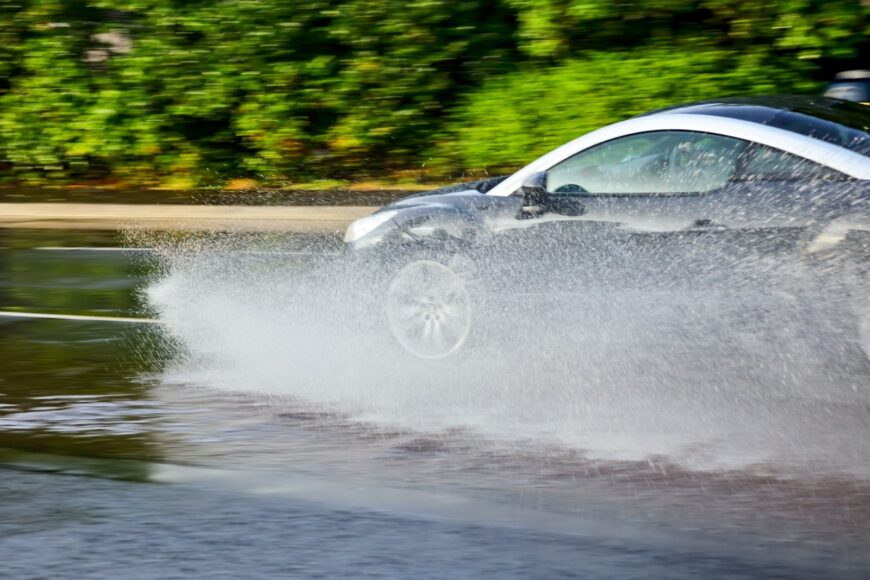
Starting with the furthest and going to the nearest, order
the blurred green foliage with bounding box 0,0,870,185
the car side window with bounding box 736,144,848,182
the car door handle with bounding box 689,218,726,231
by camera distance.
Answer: the blurred green foliage with bounding box 0,0,870,185, the car door handle with bounding box 689,218,726,231, the car side window with bounding box 736,144,848,182

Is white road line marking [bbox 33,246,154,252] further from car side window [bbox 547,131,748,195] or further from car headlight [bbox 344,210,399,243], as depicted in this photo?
car side window [bbox 547,131,748,195]

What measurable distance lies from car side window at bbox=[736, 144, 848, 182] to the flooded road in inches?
36.9

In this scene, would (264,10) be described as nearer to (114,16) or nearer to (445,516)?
(114,16)

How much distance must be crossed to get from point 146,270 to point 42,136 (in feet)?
23.4

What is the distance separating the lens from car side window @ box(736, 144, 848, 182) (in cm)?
784

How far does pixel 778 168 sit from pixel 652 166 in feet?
2.28

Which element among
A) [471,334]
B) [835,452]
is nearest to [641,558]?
[835,452]

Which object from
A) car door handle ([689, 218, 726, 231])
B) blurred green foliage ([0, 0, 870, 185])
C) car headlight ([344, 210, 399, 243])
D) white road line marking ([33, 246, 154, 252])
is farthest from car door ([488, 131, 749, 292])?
blurred green foliage ([0, 0, 870, 185])

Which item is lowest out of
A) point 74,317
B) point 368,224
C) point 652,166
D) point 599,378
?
point 74,317

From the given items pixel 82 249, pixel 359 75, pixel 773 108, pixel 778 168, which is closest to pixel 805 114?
pixel 773 108

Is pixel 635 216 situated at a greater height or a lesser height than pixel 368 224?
greater

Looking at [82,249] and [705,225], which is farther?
[82,249]

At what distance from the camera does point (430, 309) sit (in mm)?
9000

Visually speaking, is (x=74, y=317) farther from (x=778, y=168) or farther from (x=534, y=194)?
(x=778, y=168)
